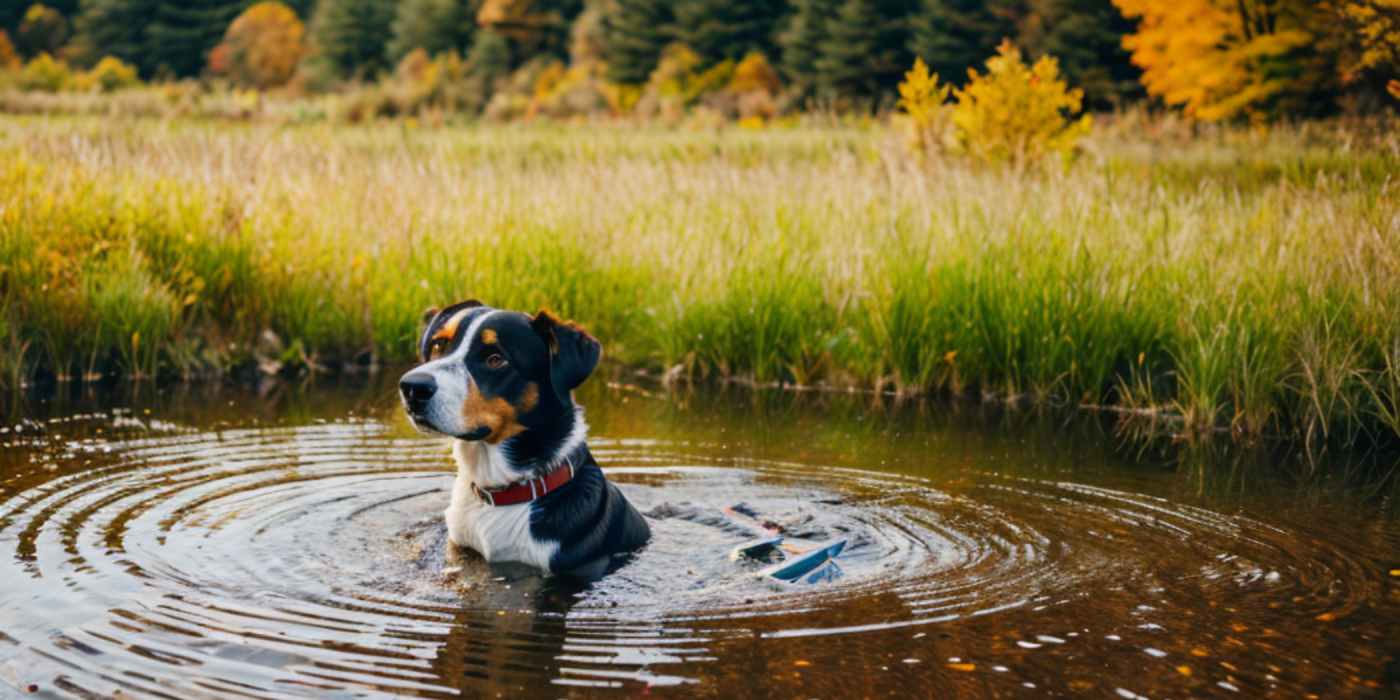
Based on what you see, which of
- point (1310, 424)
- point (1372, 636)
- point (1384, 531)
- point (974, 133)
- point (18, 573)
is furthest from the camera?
point (974, 133)

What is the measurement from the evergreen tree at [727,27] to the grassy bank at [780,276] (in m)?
42.2

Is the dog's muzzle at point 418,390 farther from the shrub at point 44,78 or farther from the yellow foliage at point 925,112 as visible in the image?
the shrub at point 44,78

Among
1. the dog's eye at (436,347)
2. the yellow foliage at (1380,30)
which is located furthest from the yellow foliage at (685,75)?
the dog's eye at (436,347)

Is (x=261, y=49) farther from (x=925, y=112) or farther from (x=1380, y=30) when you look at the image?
(x=1380, y=30)

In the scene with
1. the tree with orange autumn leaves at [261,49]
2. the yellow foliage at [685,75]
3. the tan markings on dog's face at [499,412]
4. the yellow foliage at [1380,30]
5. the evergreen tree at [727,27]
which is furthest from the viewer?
the tree with orange autumn leaves at [261,49]

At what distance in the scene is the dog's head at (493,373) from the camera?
475 centimetres

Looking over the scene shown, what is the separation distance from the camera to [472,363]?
16.4 feet

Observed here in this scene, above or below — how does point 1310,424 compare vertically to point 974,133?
below

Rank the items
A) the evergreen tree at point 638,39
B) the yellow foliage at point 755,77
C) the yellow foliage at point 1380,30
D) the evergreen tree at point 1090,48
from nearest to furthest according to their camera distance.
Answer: the yellow foliage at point 1380,30 < the evergreen tree at point 1090,48 < the yellow foliage at point 755,77 < the evergreen tree at point 638,39

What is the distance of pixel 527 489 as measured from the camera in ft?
17.5

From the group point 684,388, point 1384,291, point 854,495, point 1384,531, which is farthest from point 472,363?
point 1384,291

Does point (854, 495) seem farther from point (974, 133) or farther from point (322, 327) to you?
point (974, 133)

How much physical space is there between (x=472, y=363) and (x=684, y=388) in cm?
545

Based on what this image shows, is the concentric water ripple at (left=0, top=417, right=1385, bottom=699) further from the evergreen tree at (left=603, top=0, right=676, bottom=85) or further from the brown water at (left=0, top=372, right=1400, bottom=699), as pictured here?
the evergreen tree at (left=603, top=0, right=676, bottom=85)
